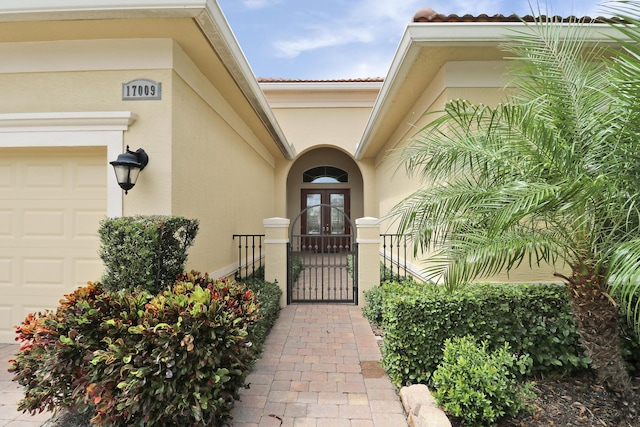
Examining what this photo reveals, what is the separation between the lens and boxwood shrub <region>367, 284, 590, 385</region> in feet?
10.8

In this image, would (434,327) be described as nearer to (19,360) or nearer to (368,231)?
(368,231)

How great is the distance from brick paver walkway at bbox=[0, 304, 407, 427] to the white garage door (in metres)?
0.78

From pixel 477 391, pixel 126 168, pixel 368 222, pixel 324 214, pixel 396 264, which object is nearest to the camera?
pixel 477 391

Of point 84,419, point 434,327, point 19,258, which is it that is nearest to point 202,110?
point 19,258

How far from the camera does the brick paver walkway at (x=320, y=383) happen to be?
276 cm

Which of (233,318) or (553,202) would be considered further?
(233,318)

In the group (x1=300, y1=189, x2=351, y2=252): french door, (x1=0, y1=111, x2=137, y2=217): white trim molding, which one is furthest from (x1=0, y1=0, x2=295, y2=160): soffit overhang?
(x1=300, y1=189, x2=351, y2=252): french door

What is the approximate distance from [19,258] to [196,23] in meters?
3.78

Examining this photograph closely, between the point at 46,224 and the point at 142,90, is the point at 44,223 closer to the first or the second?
the point at 46,224

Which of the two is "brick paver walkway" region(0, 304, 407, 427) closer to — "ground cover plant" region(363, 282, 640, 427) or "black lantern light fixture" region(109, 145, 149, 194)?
"ground cover plant" region(363, 282, 640, 427)

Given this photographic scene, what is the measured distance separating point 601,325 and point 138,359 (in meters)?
3.97

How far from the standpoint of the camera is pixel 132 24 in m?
3.56

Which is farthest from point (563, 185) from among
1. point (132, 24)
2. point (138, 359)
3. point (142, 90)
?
point (132, 24)

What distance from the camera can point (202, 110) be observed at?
4680 mm
